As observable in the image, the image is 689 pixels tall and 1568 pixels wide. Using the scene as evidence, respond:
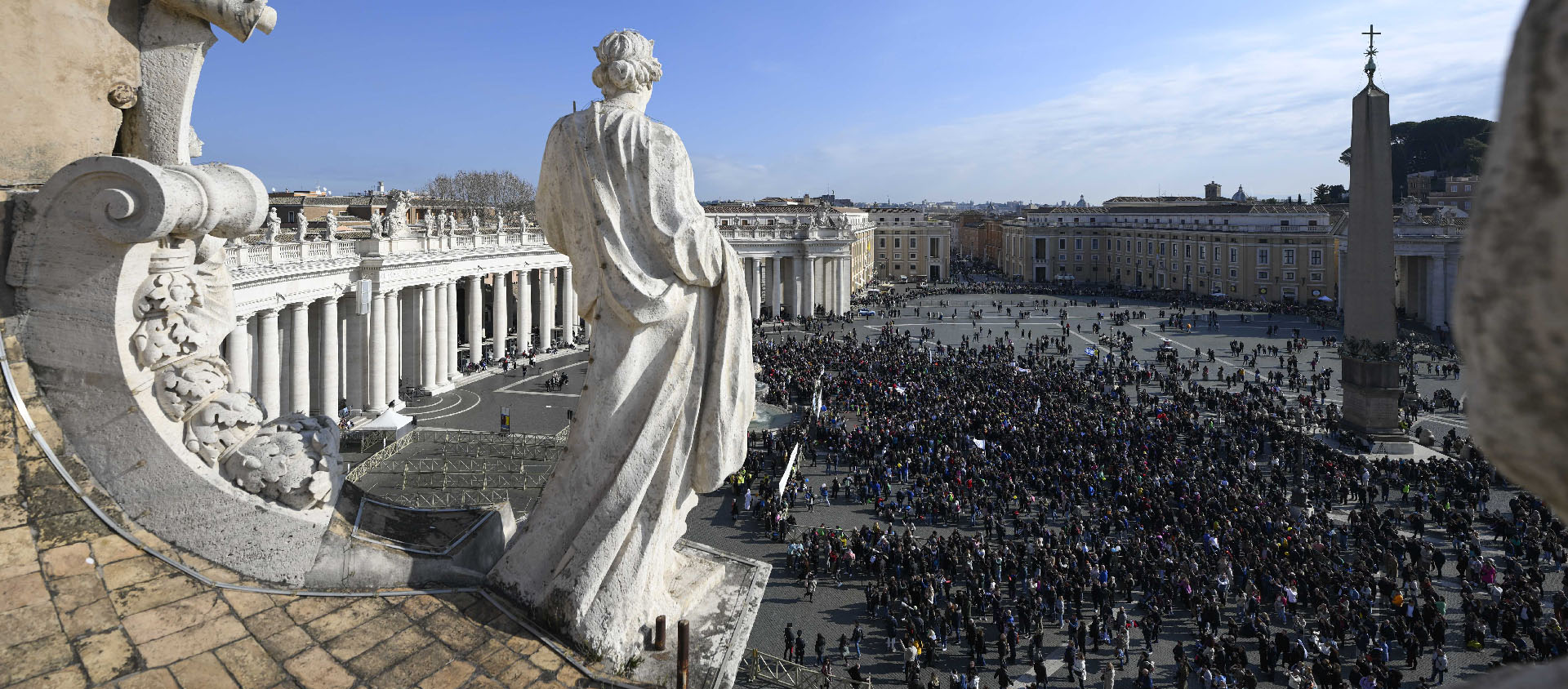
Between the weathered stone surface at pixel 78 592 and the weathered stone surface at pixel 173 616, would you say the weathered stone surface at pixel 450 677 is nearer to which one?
the weathered stone surface at pixel 173 616

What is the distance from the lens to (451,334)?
4281cm

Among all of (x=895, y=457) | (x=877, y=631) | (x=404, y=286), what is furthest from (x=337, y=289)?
(x=877, y=631)

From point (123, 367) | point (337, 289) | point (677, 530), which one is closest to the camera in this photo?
point (123, 367)

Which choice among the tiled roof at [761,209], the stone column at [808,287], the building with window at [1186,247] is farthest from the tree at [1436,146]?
the stone column at [808,287]

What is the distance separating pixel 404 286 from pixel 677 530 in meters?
35.5

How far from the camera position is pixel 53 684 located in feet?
9.29

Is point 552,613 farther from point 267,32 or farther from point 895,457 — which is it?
point 895,457

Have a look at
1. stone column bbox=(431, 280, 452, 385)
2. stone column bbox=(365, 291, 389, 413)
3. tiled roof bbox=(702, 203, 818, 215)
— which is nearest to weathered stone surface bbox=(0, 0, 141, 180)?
stone column bbox=(365, 291, 389, 413)

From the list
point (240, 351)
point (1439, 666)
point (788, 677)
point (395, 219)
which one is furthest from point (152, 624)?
point (395, 219)

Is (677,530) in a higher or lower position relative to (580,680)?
higher

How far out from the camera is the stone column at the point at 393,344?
3578 centimetres

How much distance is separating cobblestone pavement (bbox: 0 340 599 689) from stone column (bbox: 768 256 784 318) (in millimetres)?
71335

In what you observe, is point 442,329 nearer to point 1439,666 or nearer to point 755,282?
point 755,282

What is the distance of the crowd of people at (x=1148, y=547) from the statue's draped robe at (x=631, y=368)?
35.5 feet
